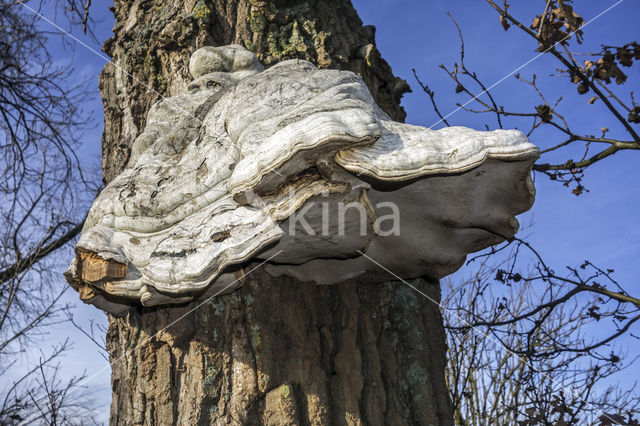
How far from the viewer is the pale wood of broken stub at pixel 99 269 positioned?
2650 millimetres

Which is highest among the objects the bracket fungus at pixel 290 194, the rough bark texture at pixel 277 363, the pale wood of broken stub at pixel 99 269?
the bracket fungus at pixel 290 194

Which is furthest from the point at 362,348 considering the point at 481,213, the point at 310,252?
the point at 481,213

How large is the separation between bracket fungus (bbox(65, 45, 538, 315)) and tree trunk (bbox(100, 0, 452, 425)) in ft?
0.79

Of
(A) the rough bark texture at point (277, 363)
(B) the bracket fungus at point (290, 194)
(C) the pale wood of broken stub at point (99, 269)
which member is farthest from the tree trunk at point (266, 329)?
(C) the pale wood of broken stub at point (99, 269)

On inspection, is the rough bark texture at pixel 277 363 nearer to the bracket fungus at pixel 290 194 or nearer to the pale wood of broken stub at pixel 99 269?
the bracket fungus at pixel 290 194

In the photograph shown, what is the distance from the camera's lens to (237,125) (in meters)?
2.76

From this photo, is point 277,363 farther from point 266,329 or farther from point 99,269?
point 99,269

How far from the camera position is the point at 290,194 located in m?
2.44

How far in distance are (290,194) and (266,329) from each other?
36.4 inches

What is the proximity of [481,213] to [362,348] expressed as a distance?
105 centimetres

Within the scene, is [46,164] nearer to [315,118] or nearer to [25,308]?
[25,308]

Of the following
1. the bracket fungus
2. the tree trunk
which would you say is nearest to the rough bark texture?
the tree trunk

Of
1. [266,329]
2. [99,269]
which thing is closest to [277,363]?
[266,329]

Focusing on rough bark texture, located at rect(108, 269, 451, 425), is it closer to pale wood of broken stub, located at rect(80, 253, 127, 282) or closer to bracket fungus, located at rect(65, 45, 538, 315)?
bracket fungus, located at rect(65, 45, 538, 315)
